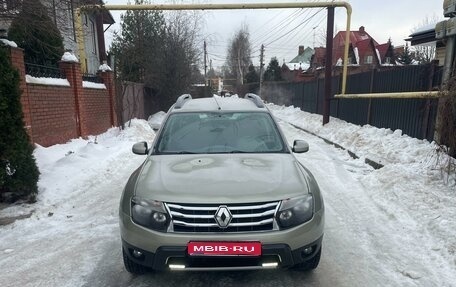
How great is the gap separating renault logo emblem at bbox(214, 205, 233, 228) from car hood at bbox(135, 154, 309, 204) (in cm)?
8

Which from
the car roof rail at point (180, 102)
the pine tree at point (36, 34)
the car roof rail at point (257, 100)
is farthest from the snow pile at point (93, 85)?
the car roof rail at point (257, 100)

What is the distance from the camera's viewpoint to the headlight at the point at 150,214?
290cm

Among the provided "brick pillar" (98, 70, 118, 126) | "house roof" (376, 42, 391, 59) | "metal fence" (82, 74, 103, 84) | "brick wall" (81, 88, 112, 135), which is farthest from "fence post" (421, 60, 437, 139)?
"house roof" (376, 42, 391, 59)

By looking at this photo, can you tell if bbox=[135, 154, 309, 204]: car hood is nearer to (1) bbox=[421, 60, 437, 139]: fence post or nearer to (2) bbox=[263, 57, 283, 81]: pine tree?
(1) bbox=[421, 60, 437, 139]: fence post

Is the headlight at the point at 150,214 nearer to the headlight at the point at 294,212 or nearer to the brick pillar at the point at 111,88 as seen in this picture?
the headlight at the point at 294,212

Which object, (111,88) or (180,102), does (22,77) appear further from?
(111,88)

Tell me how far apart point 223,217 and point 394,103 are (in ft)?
30.2

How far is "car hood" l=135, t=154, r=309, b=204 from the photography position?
293cm

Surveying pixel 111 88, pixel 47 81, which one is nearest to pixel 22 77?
pixel 47 81

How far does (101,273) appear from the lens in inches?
139

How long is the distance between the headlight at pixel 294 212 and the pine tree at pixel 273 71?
57.6 metres

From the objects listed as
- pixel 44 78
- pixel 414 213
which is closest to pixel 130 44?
pixel 44 78

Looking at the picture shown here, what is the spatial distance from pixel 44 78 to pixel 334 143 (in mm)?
8712

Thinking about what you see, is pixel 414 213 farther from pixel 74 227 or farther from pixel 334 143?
pixel 334 143
